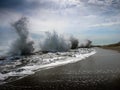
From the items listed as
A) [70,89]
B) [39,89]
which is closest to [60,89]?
[70,89]

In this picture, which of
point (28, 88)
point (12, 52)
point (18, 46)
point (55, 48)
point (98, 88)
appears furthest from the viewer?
point (55, 48)

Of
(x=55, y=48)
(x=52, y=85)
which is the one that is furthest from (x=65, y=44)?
(x=52, y=85)

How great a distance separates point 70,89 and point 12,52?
33320 mm

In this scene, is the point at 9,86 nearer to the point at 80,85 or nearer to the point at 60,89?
the point at 60,89

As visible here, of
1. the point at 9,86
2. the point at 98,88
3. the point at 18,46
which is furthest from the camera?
the point at 18,46

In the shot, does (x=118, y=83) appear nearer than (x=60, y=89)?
No

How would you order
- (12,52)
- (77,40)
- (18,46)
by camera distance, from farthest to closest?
(77,40), (18,46), (12,52)

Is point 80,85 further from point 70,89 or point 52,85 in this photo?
point 52,85

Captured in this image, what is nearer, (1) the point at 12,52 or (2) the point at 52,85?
(2) the point at 52,85

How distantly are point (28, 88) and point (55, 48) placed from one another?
45360 millimetres

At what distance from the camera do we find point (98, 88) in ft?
27.2

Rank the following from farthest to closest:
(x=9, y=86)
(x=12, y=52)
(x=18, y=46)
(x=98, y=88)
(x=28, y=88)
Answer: (x=18, y=46) → (x=12, y=52) → (x=9, y=86) → (x=28, y=88) → (x=98, y=88)

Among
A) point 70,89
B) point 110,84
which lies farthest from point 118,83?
point 70,89

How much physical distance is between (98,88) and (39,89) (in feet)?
10.1
